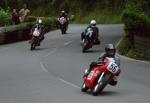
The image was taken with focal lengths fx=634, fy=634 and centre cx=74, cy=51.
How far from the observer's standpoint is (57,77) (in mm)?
21469

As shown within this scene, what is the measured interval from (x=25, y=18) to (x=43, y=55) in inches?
773

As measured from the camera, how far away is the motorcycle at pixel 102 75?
54.3 feet

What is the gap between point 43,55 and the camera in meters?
30.5

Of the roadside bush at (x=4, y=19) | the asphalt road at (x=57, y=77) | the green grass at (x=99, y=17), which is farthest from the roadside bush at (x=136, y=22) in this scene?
the green grass at (x=99, y=17)

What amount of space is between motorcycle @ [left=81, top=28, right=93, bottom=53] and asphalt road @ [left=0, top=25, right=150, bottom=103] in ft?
1.09

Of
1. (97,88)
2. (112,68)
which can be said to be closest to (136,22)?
(112,68)

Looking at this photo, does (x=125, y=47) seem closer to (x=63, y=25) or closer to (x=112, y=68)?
(x=112, y=68)

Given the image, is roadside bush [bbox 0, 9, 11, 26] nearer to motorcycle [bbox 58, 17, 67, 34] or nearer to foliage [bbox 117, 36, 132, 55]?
motorcycle [bbox 58, 17, 67, 34]

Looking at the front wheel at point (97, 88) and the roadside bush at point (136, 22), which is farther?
the roadside bush at point (136, 22)

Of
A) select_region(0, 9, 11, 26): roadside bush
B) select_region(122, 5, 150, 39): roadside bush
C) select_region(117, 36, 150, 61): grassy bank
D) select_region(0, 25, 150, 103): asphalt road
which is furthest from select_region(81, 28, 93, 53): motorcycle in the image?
select_region(0, 9, 11, 26): roadside bush

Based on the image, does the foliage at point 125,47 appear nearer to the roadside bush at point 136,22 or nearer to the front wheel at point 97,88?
the roadside bush at point 136,22

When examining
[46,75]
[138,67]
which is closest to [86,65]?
[138,67]

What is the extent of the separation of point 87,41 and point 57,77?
11.2 m

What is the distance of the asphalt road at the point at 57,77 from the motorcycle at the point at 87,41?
13.1 inches
